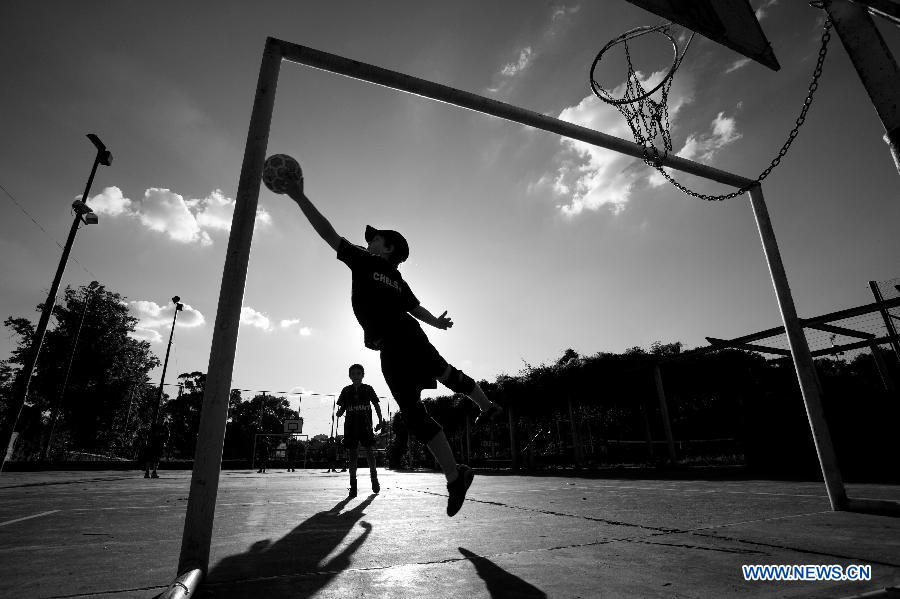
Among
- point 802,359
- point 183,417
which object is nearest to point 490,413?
point 802,359

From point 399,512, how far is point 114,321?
138ft

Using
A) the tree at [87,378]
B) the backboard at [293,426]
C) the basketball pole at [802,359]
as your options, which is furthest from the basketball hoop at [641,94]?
the tree at [87,378]

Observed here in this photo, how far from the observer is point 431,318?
3211 millimetres

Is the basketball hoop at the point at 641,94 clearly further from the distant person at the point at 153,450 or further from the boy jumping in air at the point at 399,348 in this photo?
the distant person at the point at 153,450

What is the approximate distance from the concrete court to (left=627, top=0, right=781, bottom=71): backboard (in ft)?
9.68

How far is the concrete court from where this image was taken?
1408 mm

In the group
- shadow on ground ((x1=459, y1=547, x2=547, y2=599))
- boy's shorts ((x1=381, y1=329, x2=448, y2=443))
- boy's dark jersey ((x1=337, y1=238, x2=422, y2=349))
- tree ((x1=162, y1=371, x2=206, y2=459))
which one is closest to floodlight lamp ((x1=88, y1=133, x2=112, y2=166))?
boy's dark jersey ((x1=337, y1=238, x2=422, y2=349))

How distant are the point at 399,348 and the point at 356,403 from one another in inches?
169

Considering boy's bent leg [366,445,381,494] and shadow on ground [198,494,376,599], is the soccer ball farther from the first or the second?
boy's bent leg [366,445,381,494]

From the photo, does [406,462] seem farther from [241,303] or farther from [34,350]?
[241,303]

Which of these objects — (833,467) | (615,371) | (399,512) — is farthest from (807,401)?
(615,371)

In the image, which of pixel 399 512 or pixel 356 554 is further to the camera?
pixel 399 512

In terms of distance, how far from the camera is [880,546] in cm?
188

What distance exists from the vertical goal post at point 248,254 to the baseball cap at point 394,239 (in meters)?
1.01
